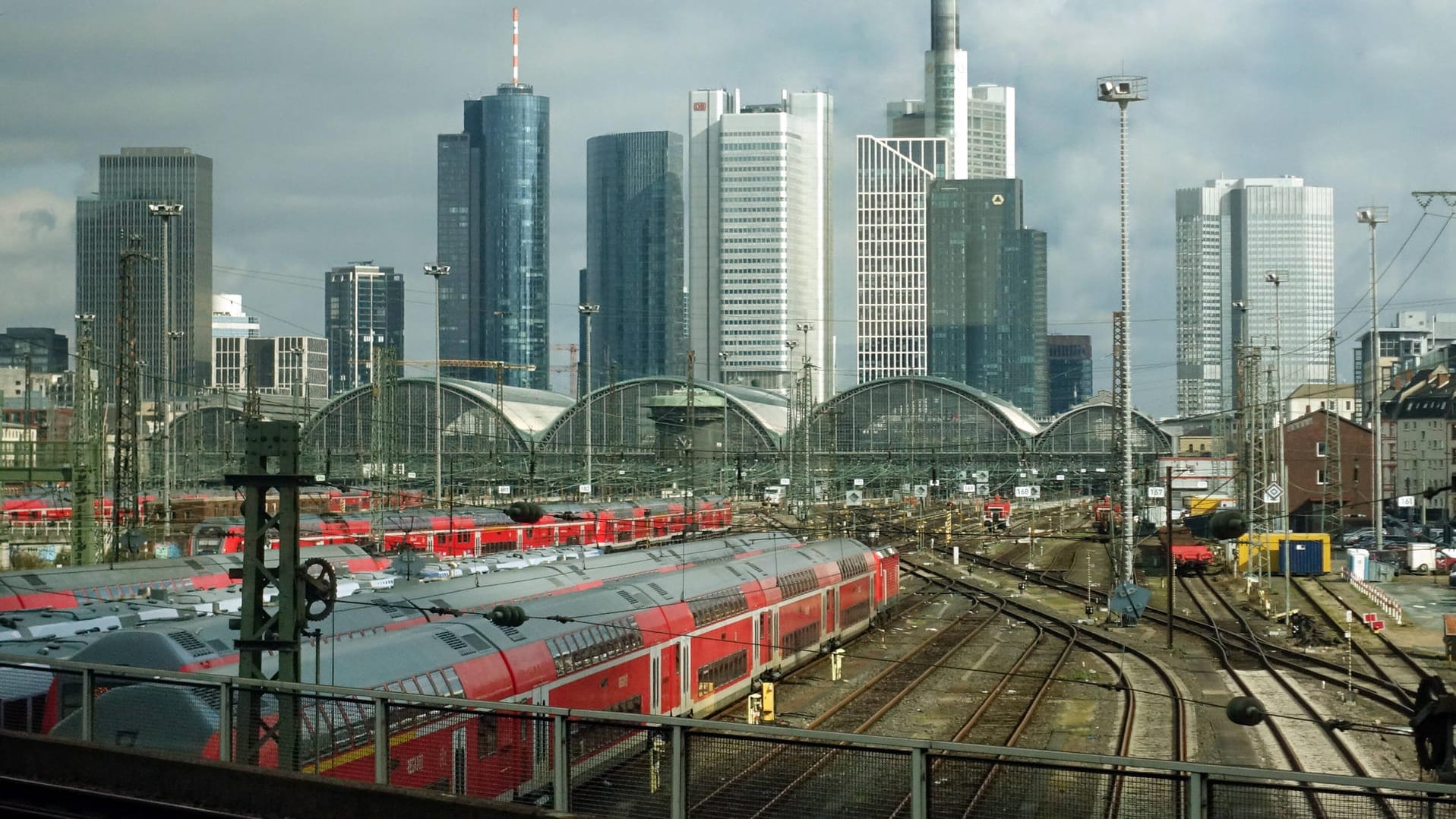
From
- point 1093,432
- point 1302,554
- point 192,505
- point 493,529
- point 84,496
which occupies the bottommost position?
point 1302,554

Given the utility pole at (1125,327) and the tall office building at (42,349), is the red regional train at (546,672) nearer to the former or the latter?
the utility pole at (1125,327)

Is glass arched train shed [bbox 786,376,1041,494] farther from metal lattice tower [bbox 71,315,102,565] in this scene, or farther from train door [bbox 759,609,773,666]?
train door [bbox 759,609,773,666]

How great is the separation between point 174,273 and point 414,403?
4280 inches

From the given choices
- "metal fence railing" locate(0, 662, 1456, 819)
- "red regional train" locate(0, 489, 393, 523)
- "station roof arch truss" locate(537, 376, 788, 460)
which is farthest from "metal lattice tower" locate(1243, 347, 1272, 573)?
"station roof arch truss" locate(537, 376, 788, 460)

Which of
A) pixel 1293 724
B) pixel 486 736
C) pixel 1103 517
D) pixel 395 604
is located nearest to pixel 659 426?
pixel 1103 517

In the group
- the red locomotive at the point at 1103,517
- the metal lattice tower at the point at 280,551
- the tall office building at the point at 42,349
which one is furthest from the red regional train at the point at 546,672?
the tall office building at the point at 42,349

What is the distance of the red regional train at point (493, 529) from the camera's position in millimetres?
46688

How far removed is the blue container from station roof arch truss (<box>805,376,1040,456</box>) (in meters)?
48.1

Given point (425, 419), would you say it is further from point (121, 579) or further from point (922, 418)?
point (121, 579)

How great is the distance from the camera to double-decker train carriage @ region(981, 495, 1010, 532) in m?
68.6

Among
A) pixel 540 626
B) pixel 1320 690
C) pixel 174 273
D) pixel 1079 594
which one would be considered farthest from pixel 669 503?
pixel 174 273

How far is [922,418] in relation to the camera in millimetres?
100750

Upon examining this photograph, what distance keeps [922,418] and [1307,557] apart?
167 feet

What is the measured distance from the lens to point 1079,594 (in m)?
47.8
